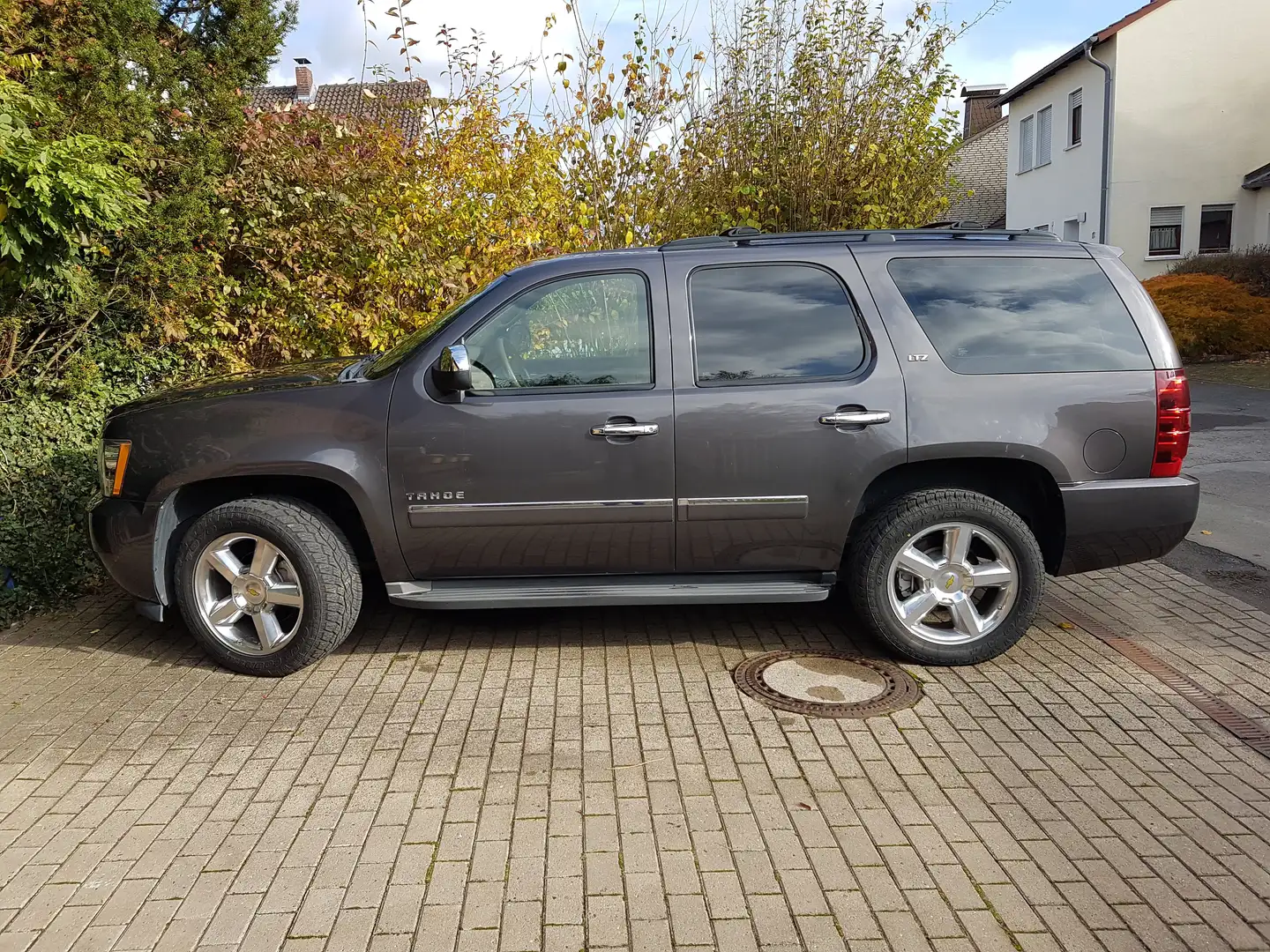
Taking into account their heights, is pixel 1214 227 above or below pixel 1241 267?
above

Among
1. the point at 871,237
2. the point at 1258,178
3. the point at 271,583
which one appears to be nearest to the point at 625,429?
the point at 871,237

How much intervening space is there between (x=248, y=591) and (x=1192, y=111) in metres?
26.0

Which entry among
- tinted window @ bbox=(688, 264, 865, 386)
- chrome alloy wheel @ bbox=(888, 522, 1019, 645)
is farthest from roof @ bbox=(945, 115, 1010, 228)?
chrome alloy wheel @ bbox=(888, 522, 1019, 645)

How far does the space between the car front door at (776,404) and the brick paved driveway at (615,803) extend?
68cm

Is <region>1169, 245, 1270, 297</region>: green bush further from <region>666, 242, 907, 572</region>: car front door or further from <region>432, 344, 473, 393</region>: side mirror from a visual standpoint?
<region>432, 344, 473, 393</region>: side mirror

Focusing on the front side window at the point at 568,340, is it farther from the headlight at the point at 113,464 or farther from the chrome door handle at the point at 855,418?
Answer: the headlight at the point at 113,464

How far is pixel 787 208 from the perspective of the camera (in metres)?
9.62

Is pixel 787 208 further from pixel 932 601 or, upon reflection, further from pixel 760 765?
pixel 760 765

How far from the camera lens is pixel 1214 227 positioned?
81.1ft

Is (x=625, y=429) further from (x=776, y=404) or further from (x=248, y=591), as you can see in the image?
(x=248, y=591)

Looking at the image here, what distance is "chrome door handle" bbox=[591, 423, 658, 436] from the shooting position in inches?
177

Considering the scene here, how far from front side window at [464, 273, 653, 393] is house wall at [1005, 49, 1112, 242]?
22656 mm

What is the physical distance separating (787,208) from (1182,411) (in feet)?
18.5

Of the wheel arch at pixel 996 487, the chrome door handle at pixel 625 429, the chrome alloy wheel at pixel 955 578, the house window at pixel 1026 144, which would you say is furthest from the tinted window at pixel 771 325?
the house window at pixel 1026 144
